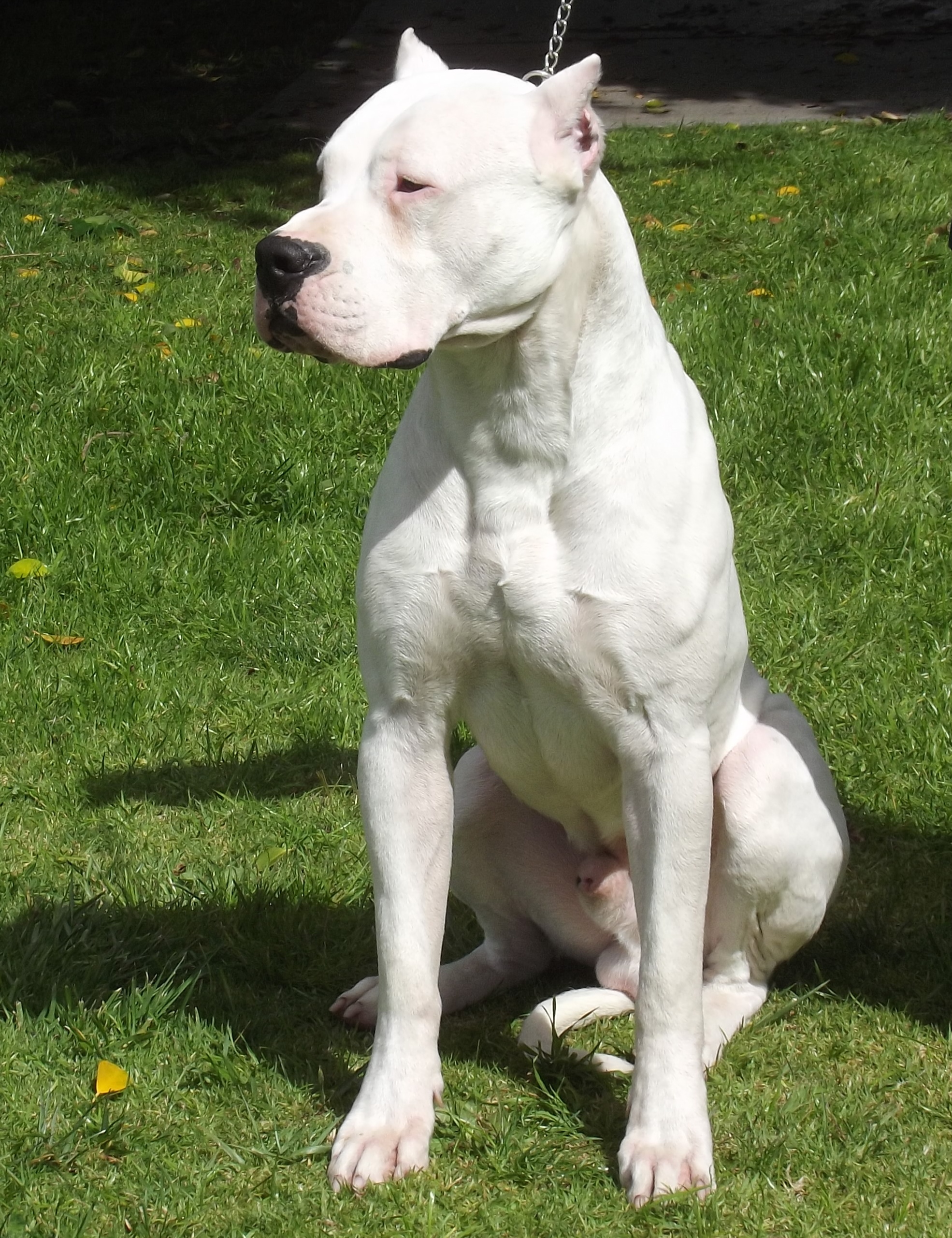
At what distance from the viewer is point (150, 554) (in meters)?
4.89

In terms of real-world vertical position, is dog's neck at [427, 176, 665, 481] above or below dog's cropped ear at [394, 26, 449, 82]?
below

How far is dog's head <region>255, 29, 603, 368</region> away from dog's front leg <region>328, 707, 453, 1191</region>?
73 centimetres

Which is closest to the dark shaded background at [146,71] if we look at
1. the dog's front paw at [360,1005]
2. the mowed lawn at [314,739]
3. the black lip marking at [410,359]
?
the mowed lawn at [314,739]

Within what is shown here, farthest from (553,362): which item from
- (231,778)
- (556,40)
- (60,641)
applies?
(60,641)

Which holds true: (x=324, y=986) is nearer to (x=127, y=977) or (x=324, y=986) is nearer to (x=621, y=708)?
(x=127, y=977)

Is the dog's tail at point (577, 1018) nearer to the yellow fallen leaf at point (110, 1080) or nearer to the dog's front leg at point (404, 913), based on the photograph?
the dog's front leg at point (404, 913)

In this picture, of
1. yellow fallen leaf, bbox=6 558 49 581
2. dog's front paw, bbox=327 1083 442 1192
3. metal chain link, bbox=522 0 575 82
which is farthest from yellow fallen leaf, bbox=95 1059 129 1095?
yellow fallen leaf, bbox=6 558 49 581

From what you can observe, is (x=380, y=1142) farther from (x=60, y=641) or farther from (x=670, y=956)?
(x=60, y=641)

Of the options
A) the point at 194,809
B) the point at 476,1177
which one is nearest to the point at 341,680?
the point at 194,809

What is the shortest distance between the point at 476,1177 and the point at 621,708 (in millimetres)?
883

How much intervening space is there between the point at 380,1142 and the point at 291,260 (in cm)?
152

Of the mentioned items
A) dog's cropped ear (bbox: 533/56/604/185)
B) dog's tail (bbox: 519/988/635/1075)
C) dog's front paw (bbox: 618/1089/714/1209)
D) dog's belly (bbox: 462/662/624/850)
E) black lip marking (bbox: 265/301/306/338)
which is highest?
dog's cropped ear (bbox: 533/56/604/185)

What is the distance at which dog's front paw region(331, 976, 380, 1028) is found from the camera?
310cm

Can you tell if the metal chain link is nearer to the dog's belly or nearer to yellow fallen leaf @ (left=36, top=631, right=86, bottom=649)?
the dog's belly
